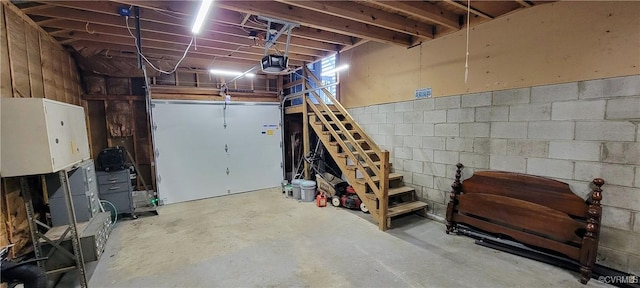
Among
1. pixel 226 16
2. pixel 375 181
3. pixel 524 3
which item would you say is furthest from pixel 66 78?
pixel 524 3

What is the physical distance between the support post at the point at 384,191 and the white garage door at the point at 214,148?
3.29 m

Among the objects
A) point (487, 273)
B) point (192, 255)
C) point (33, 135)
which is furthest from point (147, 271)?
point (487, 273)

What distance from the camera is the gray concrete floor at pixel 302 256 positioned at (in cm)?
243

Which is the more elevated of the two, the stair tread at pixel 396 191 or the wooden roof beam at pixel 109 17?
the wooden roof beam at pixel 109 17

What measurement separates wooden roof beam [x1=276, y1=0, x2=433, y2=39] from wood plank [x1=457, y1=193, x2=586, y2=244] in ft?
7.76

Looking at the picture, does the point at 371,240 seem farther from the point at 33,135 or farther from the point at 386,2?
the point at 33,135

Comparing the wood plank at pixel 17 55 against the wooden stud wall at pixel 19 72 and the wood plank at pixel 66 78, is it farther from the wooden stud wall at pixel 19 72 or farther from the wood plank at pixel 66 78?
the wood plank at pixel 66 78

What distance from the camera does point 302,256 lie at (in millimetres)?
2875

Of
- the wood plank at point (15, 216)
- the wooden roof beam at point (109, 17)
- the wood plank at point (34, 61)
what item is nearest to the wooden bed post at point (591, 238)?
the wooden roof beam at point (109, 17)

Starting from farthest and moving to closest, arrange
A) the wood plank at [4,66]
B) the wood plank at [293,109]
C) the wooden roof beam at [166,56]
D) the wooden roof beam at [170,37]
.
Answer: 1. the wood plank at [293,109]
2. the wooden roof beam at [166,56]
3. the wooden roof beam at [170,37]
4. the wood plank at [4,66]

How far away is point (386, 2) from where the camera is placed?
2.72 metres

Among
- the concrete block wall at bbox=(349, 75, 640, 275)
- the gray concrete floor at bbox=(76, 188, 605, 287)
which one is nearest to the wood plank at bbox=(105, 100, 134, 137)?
the gray concrete floor at bbox=(76, 188, 605, 287)

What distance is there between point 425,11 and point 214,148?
462 centimetres

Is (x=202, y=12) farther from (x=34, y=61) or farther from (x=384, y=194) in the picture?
(x=384, y=194)
